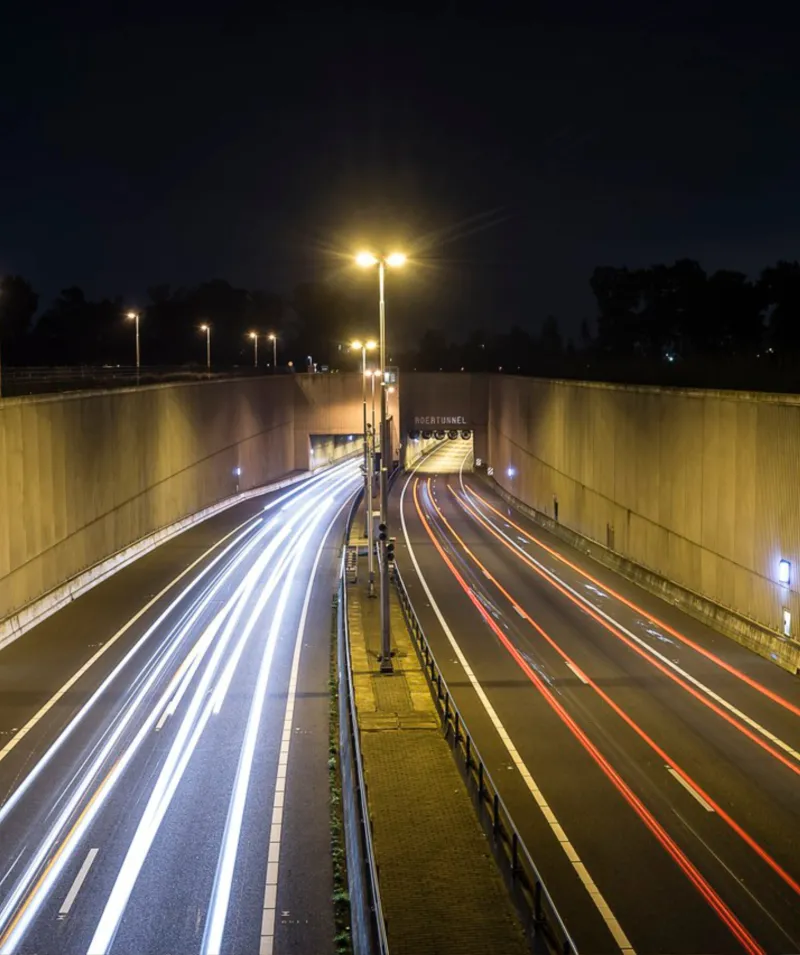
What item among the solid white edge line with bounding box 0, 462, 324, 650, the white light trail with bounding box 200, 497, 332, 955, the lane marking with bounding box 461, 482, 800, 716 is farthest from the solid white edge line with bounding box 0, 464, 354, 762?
the lane marking with bounding box 461, 482, 800, 716

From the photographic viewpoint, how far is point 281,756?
1909 centimetres

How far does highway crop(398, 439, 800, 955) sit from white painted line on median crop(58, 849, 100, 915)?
20.5ft

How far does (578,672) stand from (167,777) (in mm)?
10948

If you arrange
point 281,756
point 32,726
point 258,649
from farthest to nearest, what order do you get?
1. point 258,649
2. point 32,726
3. point 281,756

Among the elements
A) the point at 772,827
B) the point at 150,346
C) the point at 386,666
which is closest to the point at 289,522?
the point at 386,666

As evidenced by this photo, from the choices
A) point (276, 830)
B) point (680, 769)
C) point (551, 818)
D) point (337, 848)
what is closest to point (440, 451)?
point (680, 769)

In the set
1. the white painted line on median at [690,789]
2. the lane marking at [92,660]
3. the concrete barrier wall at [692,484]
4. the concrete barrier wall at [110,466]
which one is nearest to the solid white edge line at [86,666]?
the lane marking at [92,660]

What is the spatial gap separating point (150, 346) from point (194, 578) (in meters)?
113

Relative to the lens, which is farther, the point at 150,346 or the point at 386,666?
the point at 150,346

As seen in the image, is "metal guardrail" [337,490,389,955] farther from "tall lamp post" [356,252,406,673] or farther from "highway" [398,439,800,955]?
"highway" [398,439,800,955]

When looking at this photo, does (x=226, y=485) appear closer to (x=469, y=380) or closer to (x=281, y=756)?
(x=469, y=380)

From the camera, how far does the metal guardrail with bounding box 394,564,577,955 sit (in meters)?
11.3

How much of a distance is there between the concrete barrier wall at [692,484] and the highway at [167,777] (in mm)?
11325

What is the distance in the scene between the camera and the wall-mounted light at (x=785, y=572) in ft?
79.7
